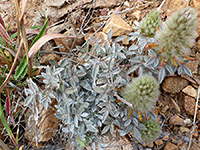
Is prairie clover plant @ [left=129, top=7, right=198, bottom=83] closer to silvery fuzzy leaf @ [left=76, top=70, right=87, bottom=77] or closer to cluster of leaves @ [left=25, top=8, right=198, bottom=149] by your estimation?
cluster of leaves @ [left=25, top=8, right=198, bottom=149]

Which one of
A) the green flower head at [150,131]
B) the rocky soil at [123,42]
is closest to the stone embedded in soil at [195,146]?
the rocky soil at [123,42]

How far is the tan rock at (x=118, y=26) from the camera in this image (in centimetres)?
232

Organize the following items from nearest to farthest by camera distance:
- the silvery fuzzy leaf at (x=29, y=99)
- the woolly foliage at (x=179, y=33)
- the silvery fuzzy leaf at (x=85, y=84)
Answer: the woolly foliage at (x=179, y=33) → the silvery fuzzy leaf at (x=29, y=99) → the silvery fuzzy leaf at (x=85, y=84)

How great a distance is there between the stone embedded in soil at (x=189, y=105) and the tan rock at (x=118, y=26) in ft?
3.74

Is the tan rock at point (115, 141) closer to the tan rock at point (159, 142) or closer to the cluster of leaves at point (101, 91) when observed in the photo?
the cluster of leaves at point (101, 91)

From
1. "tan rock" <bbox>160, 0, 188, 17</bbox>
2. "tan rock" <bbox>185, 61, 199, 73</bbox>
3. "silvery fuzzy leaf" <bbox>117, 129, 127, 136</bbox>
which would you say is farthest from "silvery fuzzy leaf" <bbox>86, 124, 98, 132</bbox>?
"tan rock" <bbox>160, 0, 188, 17</bbox>

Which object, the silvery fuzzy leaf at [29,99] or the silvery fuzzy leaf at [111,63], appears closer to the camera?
the silvery fuzzy leaf at [29,99]

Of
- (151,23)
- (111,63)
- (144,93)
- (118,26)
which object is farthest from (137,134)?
(118,26)

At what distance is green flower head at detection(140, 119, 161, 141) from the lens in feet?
6.23

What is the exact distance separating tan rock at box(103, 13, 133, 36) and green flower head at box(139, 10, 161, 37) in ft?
1.40

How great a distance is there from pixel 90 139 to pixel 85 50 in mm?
1063

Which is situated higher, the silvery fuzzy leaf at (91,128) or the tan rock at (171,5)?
the tan rock at (171,5)

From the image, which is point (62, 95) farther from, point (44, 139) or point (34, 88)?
point (44, 139)

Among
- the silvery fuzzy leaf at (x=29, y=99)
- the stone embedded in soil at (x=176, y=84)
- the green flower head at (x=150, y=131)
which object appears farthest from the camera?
the stone embedded in soil at (x=176, y=84)
